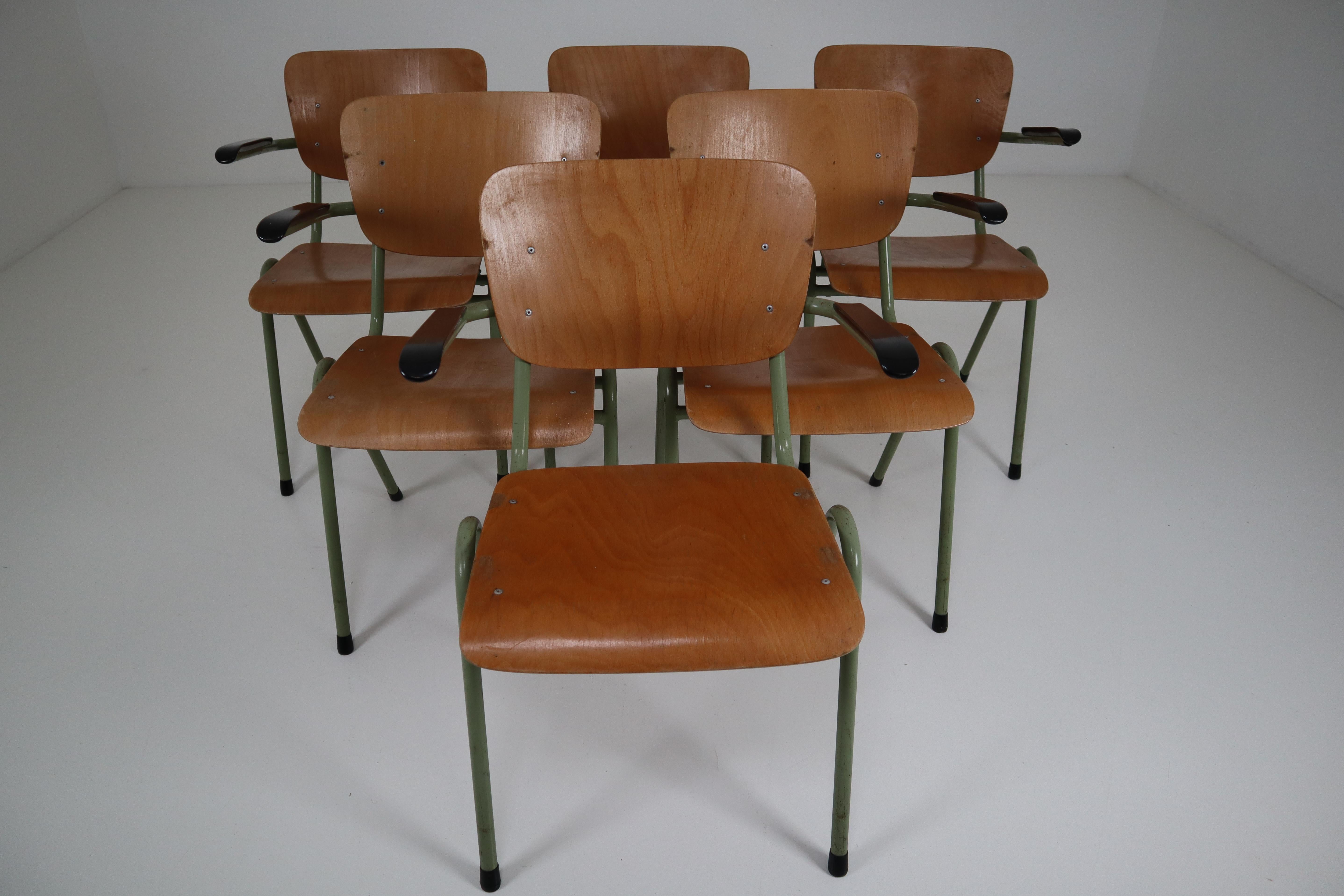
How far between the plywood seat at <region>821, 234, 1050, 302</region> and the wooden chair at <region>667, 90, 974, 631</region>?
0.08m

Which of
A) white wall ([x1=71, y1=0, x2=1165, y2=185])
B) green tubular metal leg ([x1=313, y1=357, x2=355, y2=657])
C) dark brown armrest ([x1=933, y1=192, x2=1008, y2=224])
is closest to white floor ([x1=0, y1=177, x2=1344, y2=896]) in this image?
green tubular metal leg ([x1=313, y1=357, x2=355, y2=657])

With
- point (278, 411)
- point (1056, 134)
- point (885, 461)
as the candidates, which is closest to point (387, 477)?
point (278, 411)

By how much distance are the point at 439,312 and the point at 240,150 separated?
1277mm

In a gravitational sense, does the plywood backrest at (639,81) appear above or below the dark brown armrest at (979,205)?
above

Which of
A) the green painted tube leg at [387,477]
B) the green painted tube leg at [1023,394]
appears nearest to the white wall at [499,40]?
the green painted tube leg at [387,477]

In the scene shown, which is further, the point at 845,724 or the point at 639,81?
the point at 639,81

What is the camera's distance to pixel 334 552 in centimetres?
166

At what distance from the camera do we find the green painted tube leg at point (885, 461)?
2.12 m

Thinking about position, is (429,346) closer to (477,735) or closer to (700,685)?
(477,735)

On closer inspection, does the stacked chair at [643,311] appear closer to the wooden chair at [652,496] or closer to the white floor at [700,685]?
the wooden chair at [652,496]

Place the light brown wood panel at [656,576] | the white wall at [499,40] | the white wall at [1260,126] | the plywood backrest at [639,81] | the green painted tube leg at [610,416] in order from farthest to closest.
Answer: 1. the white wall at [499,40]
2. the white wall at [1260,126]
3. the plywood backrest at [639,81]
4. the green painted tube leg at [610,416]
5. the light brown wood panel at [656,576]

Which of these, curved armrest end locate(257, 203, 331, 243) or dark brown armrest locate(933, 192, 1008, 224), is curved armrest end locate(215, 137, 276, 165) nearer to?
curved armrest end locate(257, 203, 331, 243)

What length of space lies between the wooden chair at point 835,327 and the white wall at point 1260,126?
2547 millimetres

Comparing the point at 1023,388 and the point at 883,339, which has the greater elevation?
the point at 883,339
